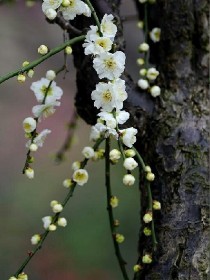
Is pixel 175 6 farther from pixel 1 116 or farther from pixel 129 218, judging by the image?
pixel 1 116

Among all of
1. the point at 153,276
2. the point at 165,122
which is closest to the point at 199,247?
the point at 153,276

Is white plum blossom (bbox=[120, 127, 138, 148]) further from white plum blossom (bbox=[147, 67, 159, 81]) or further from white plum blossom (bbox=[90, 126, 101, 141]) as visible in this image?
white plum blossom (bbox=[147, 67, 159, 81])

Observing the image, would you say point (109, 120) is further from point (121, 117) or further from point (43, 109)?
point (43, 109)

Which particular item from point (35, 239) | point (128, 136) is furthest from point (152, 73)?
point (35, 239)

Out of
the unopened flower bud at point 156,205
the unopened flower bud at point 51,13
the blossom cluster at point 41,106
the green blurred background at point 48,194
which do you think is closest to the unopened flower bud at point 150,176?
the unopened flower bud at point 156,205

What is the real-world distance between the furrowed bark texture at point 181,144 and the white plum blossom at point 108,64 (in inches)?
9.5

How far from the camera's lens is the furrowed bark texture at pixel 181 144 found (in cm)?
106

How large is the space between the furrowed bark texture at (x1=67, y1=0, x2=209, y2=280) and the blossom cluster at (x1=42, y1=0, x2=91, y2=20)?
0.17 m

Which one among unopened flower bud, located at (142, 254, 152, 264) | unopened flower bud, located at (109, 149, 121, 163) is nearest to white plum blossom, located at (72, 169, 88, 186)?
unopened flower bud, located at (109, 149, 121, 163)

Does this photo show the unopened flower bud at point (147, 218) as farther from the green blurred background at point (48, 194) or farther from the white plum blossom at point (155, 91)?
the green blurred background at point (48, 194)

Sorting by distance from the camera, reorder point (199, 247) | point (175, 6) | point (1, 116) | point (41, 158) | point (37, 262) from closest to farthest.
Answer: point (199, 247) < point (175, 6) < point (37, 262) < point (41, 158) < point (1, 116)

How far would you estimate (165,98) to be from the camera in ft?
3.76

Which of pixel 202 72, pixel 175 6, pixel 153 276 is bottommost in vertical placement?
pixel 153 276

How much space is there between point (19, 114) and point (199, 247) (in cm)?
235
